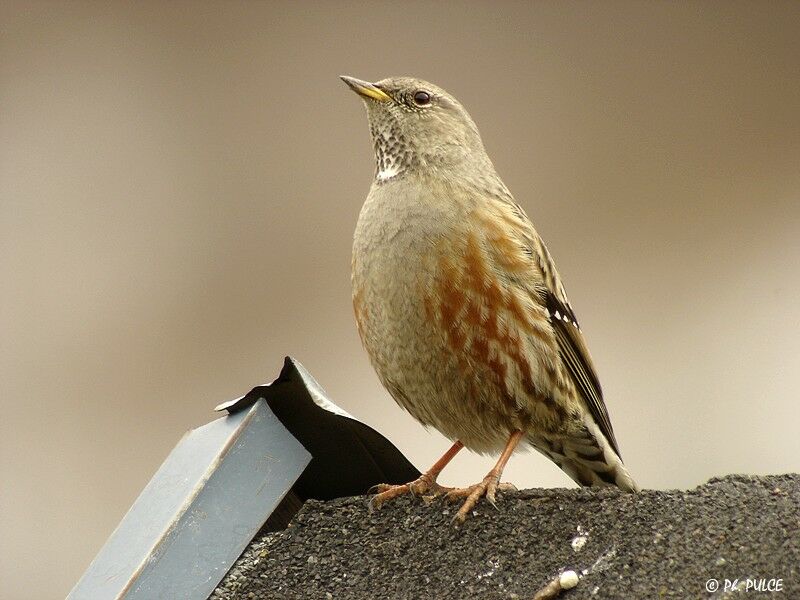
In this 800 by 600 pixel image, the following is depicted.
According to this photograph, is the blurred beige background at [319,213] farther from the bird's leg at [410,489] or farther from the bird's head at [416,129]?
the bird's leg at [410,489]

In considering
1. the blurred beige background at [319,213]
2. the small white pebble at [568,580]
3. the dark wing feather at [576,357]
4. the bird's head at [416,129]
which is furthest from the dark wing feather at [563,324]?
the blurred beige background at [319,213]

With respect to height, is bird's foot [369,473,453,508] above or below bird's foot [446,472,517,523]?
below

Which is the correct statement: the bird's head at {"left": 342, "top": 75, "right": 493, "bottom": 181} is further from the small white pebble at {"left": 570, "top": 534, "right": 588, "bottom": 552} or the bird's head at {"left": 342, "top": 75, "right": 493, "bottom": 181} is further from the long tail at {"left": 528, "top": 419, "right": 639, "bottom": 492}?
the small white pebble at {"left": 570, "top": 534, "right": 588, "bottom": 552}

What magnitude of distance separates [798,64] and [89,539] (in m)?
4.22

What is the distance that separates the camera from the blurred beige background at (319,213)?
5.31 meters

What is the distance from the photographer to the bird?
9.95 feet

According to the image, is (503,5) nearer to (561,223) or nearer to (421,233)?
Result: (561,223)

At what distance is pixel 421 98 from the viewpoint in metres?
3.57

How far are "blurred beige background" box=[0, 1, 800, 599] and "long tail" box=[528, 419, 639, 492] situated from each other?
191cm

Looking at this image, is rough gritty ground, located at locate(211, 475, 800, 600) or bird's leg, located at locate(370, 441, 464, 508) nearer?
rough gritty ground, located at locate(211, 475, 800, 600)

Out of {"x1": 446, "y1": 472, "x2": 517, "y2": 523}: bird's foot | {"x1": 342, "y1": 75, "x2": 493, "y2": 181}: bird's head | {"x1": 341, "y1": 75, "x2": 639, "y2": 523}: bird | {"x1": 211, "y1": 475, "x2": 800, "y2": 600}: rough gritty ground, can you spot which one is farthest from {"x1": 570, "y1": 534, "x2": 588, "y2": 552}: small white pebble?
{"x1": 342, "y1": 75, "x2": 493, "y2": 181}: bird's head

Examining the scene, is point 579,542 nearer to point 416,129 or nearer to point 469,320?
point 469,320

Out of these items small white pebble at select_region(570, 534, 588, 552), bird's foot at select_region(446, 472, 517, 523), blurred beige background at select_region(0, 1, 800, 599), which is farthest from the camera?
blurred beige background at select_region(0, 1, 800, 599)

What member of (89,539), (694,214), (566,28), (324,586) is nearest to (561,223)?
(694,214)
